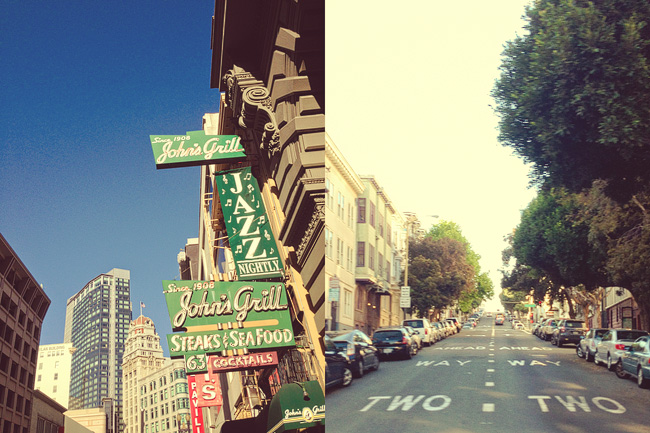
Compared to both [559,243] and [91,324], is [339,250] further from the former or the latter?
[91,324]

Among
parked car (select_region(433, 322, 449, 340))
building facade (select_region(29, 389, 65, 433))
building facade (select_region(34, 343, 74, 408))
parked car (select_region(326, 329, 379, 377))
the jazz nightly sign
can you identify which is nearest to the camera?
parked car (select_region(326, 329, 379, 377))

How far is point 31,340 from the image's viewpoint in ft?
46.0

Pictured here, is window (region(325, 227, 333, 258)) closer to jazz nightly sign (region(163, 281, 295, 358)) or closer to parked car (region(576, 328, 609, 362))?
parked car (region(576, 328, 609, 362))

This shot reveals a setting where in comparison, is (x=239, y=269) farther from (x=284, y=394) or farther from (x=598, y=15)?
(x=598, y=15)

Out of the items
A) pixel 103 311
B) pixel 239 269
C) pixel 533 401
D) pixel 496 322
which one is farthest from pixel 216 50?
pixel 533 401

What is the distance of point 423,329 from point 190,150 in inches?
351

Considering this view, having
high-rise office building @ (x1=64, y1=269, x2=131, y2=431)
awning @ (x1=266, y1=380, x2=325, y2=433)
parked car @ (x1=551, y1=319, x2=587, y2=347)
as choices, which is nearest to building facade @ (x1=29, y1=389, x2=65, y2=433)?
high-rise office building @ (x1=64, y1=269, x2=131, y2=431)

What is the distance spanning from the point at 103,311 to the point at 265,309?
1025 cm

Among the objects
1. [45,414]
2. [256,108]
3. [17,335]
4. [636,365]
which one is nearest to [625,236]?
[636,365]

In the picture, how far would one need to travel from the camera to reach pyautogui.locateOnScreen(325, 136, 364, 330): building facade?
3.61 m

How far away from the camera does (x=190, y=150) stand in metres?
12.3

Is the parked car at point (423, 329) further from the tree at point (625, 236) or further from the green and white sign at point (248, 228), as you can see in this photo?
the green and white sign at point (248, 228)

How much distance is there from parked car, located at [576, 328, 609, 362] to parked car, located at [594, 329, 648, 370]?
3cm


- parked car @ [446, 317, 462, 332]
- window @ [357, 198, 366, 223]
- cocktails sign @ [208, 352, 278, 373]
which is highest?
window @ [357, 198, 366, 223]
